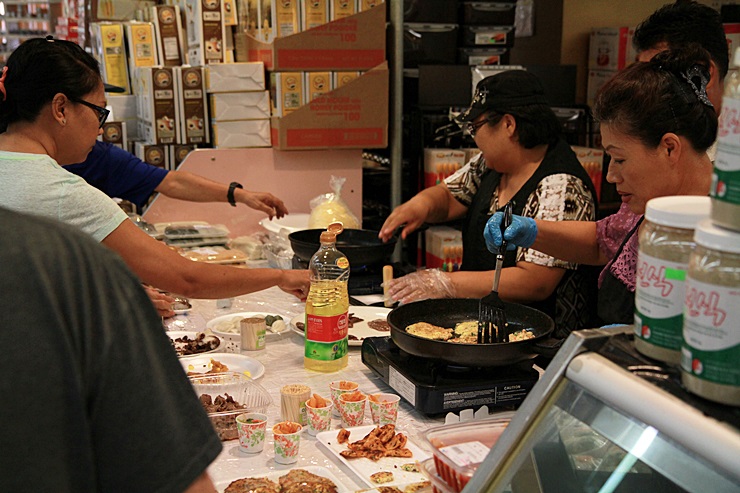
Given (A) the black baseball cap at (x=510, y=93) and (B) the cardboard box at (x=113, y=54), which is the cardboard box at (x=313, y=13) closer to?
(B) the cardboard box at (x=113, y=54)

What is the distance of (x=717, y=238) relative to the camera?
36.1 inches

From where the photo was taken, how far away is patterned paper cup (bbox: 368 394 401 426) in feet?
6.59

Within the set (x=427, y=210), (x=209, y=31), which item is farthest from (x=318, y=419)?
(x=209, y=31)

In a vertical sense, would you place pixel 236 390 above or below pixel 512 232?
below

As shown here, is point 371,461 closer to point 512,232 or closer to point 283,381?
point 283,381

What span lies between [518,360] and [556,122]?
1.52 m

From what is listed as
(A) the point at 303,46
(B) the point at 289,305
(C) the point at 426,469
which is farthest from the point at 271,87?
(C) the point at 426,469

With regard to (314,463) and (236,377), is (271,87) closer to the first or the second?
(236,377)

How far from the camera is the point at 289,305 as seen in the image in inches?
126

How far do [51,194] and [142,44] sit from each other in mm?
2949

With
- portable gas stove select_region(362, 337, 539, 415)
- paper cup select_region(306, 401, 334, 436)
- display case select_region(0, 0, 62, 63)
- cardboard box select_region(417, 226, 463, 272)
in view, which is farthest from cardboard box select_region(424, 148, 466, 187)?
display case select_region(0, 0, 62, 63)

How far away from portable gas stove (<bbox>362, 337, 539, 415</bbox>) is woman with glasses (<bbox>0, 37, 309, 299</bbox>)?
71 centimetres

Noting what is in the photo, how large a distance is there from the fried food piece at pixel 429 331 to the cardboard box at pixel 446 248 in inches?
83.7

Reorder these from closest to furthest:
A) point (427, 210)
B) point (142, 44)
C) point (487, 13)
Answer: point (427, 210), point (142, 44), point (487, 13)
